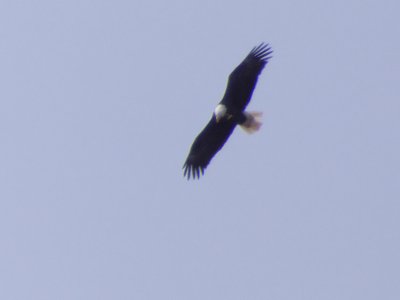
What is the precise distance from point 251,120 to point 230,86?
2.24ft

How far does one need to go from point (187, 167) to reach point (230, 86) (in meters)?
1.65

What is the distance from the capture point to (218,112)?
26.6 meters

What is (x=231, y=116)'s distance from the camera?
2661cm

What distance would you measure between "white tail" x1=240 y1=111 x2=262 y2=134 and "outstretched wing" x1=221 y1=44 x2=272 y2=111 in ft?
0.60

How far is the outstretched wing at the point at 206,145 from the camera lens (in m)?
26.8

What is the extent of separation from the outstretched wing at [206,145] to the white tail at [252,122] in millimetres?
281

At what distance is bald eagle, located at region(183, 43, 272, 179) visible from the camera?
86.6ft

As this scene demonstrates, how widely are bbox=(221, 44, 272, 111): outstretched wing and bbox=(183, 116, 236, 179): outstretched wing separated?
401mm

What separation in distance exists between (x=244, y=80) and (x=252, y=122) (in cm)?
73

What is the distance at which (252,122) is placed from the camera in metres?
26.6

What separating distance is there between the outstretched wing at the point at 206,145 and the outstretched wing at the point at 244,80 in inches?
15.8

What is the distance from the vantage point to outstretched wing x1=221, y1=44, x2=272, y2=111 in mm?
26391

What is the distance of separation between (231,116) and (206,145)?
0.71 meters

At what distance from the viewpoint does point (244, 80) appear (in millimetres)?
26406
